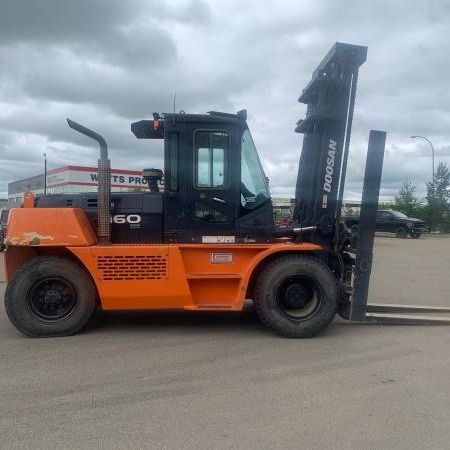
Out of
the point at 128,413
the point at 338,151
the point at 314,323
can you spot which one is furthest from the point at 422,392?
the point at 338,151

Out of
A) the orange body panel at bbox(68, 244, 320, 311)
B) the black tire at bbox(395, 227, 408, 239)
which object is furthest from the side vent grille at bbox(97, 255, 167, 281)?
the black tire at bbox(395, 227, 408, 239)

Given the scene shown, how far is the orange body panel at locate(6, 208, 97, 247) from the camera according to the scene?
22.1 ft

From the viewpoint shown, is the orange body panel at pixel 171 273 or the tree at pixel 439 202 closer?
the orange body panel at pixel 171 273

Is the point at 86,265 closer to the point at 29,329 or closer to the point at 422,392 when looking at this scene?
the point at 29,329

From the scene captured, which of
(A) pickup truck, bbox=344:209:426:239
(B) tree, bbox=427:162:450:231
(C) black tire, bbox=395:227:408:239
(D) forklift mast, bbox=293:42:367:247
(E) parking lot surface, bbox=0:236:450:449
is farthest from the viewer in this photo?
(B) tree, bbox=427:162:450:231

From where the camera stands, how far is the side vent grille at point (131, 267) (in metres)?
6.74

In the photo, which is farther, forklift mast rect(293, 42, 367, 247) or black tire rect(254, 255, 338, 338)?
forklift mast rect(293, 42, 367, 247)

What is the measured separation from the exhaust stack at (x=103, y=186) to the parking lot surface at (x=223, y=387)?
53.9 inches

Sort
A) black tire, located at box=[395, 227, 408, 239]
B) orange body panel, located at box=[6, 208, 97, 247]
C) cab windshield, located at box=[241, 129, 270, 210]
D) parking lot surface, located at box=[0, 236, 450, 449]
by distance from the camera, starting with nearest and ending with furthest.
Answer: parking lot surface, located at box=[0, 236, 450, 449], orange body panel, located at box=[6, 208, 97, 247], cab windshield, located at box=[241, 129, 270, 210], black tire, located at box=[395, 227, 408, 239]

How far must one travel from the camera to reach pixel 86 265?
6.70 meters

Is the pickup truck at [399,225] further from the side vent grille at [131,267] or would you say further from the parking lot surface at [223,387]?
the side vent grille at [131,267]

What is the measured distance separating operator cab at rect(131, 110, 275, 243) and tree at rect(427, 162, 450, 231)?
4511 centimetres

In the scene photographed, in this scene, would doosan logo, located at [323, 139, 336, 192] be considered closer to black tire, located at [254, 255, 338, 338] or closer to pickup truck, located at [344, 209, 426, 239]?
black tire, located at [254, 255, 338, 338]

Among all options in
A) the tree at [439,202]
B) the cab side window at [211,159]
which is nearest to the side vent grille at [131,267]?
the cab side window at [211,159]
